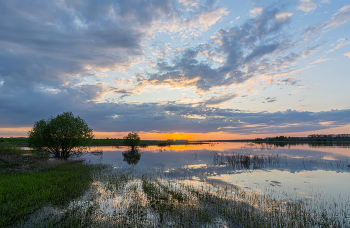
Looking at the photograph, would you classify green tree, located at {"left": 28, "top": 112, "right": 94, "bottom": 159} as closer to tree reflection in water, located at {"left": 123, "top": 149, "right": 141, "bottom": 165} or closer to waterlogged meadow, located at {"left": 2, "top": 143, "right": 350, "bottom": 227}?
tree reflection in water, located at {"left": 123, "top": 149, "right": 141, "bottom": 165}

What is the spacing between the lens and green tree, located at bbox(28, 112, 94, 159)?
39000 millimetres

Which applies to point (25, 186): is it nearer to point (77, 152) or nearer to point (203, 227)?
point (203, 227)

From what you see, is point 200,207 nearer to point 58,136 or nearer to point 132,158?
point 132,158

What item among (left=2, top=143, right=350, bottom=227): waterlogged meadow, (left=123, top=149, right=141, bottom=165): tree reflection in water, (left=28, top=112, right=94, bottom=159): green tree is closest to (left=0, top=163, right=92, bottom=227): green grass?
(left=2, top=143, right=350, bottom=227): waterlogged meadow

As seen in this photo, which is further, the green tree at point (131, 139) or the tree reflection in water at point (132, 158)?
the green tree at point (131, 139)

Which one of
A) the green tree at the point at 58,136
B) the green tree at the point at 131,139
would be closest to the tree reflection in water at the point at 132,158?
the green tree at the point at 58,136

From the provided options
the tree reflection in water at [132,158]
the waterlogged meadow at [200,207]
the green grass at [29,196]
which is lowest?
the tree reflection in water at [132,158]

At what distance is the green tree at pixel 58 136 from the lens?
39.0 m

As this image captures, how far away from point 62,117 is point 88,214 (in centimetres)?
3920

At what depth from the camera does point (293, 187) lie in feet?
58.1

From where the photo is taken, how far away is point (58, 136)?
3934cm

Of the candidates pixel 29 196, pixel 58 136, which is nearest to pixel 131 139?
pixel 58 136

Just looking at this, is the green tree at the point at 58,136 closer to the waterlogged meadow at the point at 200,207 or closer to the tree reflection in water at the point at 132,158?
the tree reflection in water at the point at 132,158

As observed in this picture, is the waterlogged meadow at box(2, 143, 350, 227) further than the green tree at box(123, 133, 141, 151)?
No
